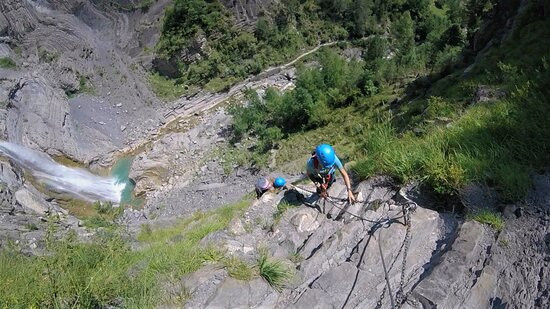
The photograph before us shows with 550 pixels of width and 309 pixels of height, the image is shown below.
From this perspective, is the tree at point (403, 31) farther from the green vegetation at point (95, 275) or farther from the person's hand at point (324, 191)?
the green vegetation at point (95, 275)

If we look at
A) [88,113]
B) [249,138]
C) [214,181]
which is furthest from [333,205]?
[88,113]

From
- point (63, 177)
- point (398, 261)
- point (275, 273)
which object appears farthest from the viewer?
point (63, 177)

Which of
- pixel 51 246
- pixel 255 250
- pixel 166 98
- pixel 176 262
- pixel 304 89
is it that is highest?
pixel 51 246

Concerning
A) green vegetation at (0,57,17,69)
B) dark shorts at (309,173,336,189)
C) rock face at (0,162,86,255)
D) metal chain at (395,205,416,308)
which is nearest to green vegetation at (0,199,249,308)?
metal chain at (395,205,416,308)

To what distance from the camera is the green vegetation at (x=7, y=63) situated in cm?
2508

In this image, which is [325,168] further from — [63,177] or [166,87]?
[166,87]

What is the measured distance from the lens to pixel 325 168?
6309mm

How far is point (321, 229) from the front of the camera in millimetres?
5977

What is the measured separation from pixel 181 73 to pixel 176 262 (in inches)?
1124

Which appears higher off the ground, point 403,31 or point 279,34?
point 279,34

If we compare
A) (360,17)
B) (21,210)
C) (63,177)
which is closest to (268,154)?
(21,210)

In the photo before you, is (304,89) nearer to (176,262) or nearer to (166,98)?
(166,98)

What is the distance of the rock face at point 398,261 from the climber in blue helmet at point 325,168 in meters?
0.51

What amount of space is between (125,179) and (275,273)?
59.5 feet
